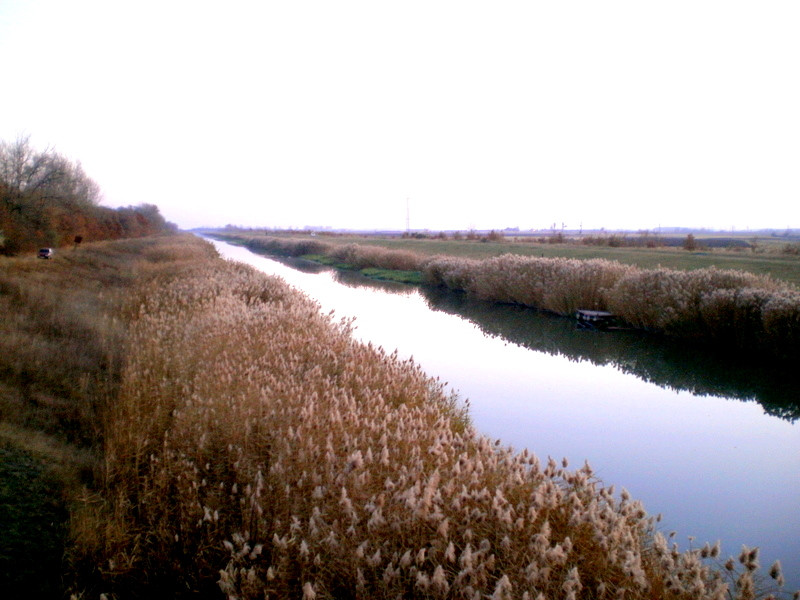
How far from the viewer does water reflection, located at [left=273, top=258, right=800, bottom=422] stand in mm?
9836

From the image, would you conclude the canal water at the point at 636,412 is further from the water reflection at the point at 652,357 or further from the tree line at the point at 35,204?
the tree line at the point at 35,204

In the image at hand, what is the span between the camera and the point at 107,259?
2583 centimetres

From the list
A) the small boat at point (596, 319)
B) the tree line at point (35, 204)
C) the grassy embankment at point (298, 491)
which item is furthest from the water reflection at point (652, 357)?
the tree line at point (35, 204)

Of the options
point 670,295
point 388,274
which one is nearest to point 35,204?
point 388,274

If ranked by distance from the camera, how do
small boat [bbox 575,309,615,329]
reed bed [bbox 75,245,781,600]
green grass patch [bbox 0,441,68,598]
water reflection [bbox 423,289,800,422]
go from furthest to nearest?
small boat [bbox 575,309,615,329] → water reflection [bbox 423,289,800,422] → green grass patch [bbox 0,441,68,598] → reed bed [bbox 75,245,781,600]

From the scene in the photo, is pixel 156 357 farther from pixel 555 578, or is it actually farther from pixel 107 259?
pixel 107 259

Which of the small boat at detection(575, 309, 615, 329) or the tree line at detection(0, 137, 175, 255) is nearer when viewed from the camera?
the small boat at detection(575, 309, 615, 329)

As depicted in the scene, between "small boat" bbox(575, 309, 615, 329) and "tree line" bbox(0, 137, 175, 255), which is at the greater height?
"tree line" bbox(0, 137, 175, 255)

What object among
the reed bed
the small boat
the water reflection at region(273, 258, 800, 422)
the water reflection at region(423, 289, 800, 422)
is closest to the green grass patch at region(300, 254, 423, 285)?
the water reflection at region(273, 258, 800, 422)

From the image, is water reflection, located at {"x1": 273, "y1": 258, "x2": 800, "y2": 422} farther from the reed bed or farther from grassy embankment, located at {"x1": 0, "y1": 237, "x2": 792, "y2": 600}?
the reed bed

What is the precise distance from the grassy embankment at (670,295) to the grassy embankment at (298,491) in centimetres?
794

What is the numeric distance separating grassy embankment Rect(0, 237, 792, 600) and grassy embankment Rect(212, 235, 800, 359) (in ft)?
26.0

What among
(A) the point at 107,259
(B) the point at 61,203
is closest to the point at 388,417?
(A) the point at 107,259

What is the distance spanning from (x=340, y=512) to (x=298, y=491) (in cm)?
47
